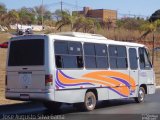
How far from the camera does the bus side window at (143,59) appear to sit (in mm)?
20672

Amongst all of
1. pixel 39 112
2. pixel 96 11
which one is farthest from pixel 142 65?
pixel 96 11

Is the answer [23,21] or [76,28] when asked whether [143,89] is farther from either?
[23,21]

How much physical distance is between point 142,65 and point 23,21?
2903 inches

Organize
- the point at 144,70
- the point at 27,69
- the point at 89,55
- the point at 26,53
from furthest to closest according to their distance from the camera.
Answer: the point at 144,70 → the point at 89,55 → the point at 26,53 → the point at 27,69

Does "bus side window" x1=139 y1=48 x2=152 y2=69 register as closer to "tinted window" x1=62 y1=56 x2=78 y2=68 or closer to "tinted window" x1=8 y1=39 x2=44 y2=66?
"tinted window" x1=62 y1=56 x2=78 y2=68

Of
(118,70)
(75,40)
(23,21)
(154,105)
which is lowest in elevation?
(154,105)

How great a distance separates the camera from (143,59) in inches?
821

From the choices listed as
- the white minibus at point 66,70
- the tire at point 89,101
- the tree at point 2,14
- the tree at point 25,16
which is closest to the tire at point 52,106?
the white minibus at point 66,70

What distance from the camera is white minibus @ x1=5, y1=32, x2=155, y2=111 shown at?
1549 cm

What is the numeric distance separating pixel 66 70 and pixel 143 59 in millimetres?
5827

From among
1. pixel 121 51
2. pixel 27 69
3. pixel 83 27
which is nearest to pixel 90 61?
pixel 121 51

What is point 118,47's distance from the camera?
19.2 m

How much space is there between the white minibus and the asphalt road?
45 cm

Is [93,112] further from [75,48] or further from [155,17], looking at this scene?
[155,17]
